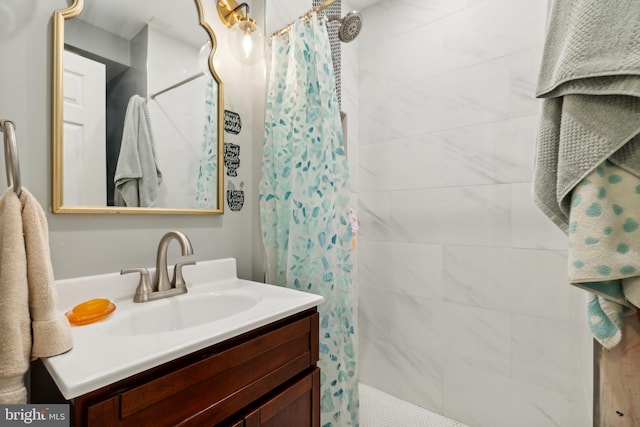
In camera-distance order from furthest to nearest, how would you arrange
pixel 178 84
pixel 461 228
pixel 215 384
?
pixel 461 228
pixel 178 84
pixel 215 384

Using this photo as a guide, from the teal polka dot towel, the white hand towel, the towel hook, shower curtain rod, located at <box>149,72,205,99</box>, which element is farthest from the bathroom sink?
the teal polka dot towel

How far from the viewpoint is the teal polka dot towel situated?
0.47 meters

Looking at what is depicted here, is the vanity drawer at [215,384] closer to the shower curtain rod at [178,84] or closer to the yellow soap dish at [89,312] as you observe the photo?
the yellow soap dish at [89,312]

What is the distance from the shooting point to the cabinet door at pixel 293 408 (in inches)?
29.9

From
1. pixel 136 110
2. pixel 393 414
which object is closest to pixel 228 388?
pixel 136 110

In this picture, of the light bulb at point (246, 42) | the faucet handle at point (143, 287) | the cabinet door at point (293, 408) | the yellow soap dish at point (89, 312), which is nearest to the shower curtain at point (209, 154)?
the light bulb at point (246, 42)

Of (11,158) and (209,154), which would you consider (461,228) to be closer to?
(209,154)

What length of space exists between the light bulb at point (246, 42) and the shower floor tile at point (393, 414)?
6.43 feet

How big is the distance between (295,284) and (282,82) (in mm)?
887

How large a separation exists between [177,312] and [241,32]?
1.22 m

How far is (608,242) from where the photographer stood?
0.48 meters

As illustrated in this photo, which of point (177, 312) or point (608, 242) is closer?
point (608, 242)

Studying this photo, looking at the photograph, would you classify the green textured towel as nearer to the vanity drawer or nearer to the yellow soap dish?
the vanity drawer

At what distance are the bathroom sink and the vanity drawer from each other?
21 centimetres
